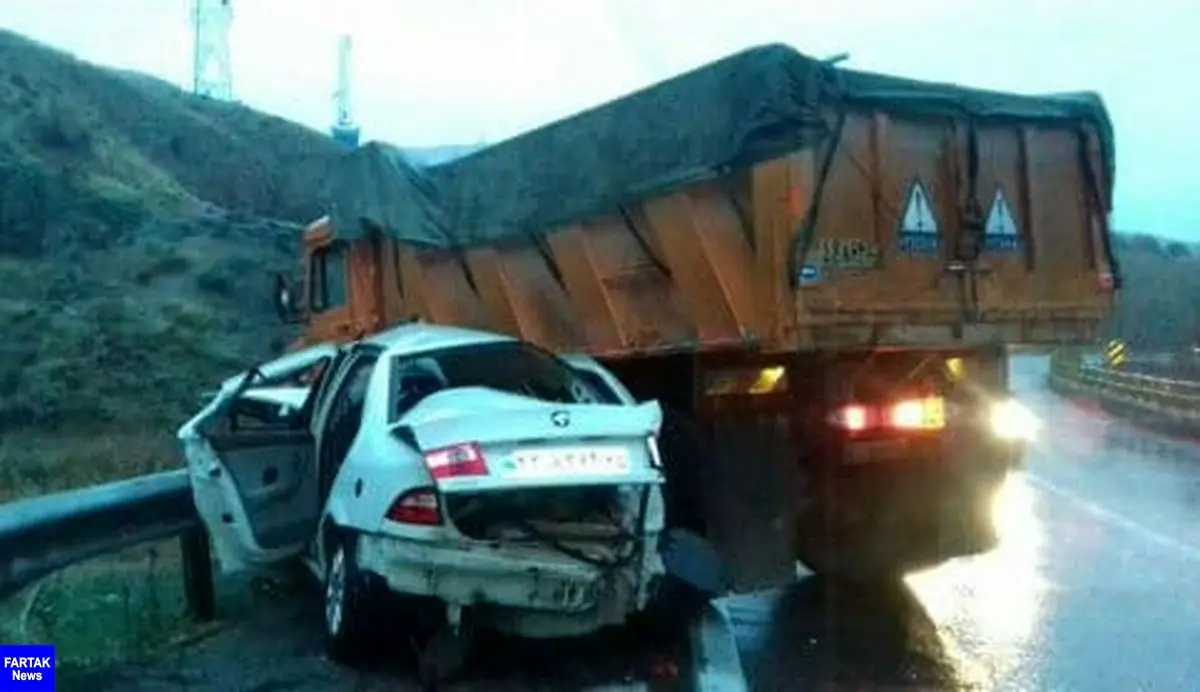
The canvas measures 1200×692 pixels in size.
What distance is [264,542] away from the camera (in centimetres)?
881

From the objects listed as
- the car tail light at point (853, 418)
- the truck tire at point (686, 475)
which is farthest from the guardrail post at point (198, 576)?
the car tail light at point (853, 418)

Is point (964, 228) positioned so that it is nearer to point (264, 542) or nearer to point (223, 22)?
point (264, 542)

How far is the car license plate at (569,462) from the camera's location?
272 inches

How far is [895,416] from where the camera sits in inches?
376

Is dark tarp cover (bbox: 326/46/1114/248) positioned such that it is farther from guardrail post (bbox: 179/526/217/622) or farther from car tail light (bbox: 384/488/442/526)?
car tail light (bbox: 384/488/442/526)

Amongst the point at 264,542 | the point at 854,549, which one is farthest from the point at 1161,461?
the point at 264,542

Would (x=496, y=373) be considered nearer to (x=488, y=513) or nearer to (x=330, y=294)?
(x=488, y=513)

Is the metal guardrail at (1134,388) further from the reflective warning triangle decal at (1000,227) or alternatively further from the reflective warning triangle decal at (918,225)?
the reflective warning triangle decal at (918,225)

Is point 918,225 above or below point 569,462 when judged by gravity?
above

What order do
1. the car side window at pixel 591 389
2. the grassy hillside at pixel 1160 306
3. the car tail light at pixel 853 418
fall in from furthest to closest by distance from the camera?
the grassy hillside at pixel 1160 306 → the car tail light at pixel 853 418 → the car side window at pixel 591 389

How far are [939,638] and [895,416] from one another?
4.60 feet

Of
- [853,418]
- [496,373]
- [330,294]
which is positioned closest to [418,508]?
[496,373]

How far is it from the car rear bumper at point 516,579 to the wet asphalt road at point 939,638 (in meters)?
0.41

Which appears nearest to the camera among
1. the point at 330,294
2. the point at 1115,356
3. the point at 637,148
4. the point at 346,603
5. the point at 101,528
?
the point at 346,603
